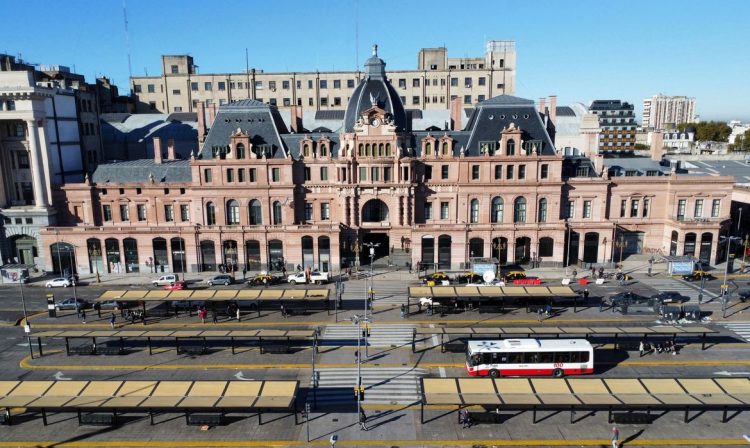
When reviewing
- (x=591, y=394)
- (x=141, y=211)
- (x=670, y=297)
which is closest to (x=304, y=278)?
(x=141, y=211)

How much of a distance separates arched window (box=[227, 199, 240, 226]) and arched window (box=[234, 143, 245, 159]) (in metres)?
6.89

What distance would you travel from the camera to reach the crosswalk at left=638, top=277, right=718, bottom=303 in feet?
222

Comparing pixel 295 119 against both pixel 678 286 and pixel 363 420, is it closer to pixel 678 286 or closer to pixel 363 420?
pixel 363 420

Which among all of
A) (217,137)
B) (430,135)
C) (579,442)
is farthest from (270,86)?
(579,442)

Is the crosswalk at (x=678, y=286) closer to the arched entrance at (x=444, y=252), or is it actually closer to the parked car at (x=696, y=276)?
the parked car at (x=696, y=276)

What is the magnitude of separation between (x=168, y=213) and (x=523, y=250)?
55.9m

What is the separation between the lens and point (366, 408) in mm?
40312

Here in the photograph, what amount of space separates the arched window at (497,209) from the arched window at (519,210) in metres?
1.94

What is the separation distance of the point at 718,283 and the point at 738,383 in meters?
41.0

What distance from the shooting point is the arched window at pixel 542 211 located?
3172 inches

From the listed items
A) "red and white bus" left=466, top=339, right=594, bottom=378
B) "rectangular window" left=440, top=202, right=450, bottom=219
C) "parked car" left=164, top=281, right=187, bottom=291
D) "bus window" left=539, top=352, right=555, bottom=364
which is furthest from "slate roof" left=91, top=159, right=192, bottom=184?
"bus window" left=539, top=352, right=555, bottom=364

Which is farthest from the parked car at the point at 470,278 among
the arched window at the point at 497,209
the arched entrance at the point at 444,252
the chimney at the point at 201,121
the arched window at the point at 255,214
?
the chimney at the point at 201,121

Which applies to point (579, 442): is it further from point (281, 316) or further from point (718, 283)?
point (718, 283)

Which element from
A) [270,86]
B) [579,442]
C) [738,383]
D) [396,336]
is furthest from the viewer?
[270,86]
